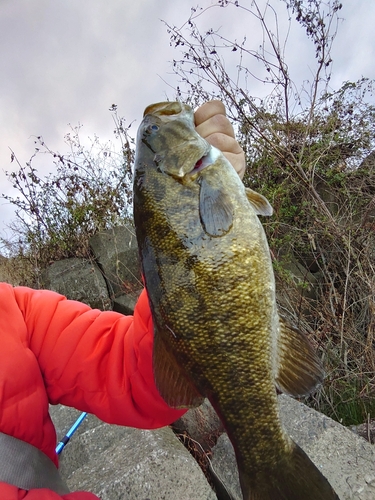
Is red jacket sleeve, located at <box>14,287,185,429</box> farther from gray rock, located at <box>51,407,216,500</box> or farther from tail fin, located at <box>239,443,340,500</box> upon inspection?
gray rock, located at <box>51,407,216,500</box>

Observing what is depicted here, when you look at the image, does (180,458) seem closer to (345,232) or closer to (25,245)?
(345,232)

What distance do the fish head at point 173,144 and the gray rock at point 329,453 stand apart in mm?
1704

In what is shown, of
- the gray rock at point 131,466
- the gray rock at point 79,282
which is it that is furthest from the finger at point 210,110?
the gray rock at point 79,282

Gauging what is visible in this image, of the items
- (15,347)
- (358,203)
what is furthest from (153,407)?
(358,203)

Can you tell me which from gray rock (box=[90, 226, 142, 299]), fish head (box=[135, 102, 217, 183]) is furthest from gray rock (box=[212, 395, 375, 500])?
gray rock (box=[90, 226, 142, 299])

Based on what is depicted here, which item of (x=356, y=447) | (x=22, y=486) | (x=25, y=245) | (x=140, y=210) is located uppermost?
(x=25, y=245)

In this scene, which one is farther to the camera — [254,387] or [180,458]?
[180,458]

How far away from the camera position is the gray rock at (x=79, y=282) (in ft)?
15.6

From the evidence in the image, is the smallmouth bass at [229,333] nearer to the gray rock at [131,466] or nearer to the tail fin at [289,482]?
the tail fin at [289,482]

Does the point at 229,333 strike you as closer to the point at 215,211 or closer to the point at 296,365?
the point at 296,365

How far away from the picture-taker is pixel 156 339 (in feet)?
Result: 3.82

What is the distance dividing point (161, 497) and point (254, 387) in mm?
1135

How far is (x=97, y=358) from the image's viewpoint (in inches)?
56.1

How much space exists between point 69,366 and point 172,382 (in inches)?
20.1
